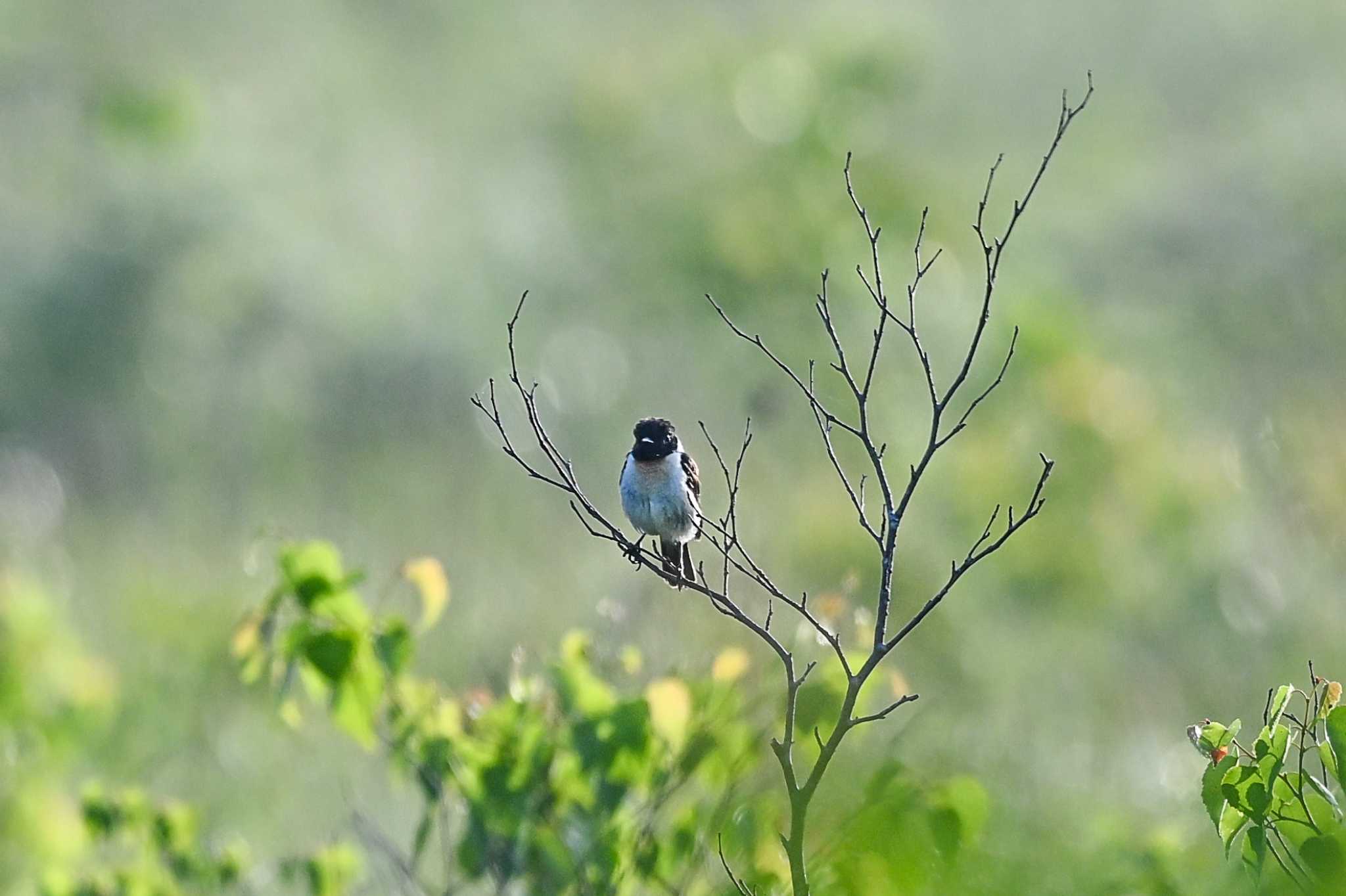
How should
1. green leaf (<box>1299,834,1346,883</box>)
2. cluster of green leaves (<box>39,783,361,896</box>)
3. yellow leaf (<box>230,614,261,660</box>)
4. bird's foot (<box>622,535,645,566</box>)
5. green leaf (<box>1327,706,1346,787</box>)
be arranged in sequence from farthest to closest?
cluster of green leaves (<box>39,783,361,896</box>) < yellow leaf (<box>230,614,261,660</box>) < bird's foot (<box>622,535,645,566</box>) < green leaf (<box>1327,706,1346,787</box>) < green leaf (<box>1299,834,1346,883</box>)

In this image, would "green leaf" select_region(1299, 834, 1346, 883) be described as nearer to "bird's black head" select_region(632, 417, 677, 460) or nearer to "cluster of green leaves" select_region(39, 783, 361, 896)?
"cluster of green leaves" select_region(39, 783, 361, 896)

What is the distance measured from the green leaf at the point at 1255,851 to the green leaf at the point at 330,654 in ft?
6.81

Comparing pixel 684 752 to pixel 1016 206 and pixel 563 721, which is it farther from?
pixel 1016 206

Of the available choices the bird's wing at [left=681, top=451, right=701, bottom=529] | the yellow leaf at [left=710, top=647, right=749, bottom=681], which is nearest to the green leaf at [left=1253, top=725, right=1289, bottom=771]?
the yellow leaf at [left=710, top=647, right=749, bottom=681]

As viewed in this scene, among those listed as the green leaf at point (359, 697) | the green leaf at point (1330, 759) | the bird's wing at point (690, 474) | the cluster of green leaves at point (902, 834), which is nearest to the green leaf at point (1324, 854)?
the green leaf at point (1330, 759)

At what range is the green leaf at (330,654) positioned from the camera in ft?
13.8

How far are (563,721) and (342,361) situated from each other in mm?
→ 16147

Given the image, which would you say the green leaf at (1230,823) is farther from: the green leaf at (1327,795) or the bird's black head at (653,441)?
the bird's black head at (653,441)

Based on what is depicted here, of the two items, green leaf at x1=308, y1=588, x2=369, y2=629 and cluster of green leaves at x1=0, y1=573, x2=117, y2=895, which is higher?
cluster of green leaves at x1=0, y1=573, x2=117, y2=895

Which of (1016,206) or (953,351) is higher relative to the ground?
(953,351)

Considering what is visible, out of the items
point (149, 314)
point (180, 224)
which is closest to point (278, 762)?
point (149, 314)

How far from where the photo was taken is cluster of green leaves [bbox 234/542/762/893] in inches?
168

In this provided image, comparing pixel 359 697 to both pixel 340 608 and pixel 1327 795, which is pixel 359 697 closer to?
pixel 340 608

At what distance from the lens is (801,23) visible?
30.4 m
